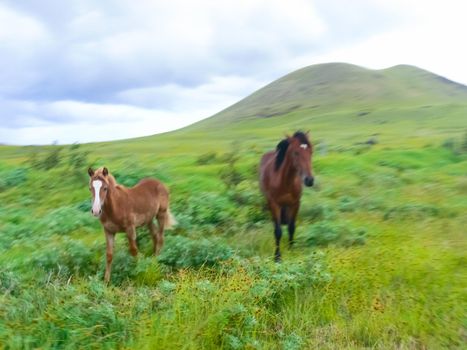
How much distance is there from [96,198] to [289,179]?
13.1ft

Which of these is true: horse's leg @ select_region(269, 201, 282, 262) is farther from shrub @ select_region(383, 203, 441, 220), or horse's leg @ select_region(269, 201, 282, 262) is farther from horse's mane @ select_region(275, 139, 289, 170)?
shrub @ select_region(383, 203, 441, 220)

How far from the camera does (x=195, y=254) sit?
7.60 metres

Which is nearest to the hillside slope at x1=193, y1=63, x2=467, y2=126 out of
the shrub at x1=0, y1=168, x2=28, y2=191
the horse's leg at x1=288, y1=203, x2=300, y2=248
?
the shrub at x1=0, y1=168, x2=28, y2=191

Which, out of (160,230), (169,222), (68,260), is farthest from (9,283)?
(169,222)

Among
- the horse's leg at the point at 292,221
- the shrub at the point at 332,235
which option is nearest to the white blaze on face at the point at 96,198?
the horse's leg at the point at 292,221

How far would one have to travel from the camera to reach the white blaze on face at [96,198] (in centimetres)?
716

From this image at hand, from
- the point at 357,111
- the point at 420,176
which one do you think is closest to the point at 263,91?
the point at 357,111

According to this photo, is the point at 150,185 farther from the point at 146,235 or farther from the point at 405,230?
the point at 405,230

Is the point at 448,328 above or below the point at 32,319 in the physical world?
below

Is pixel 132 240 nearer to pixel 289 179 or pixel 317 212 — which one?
pixel 289 179

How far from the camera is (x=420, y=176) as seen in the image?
664 inches

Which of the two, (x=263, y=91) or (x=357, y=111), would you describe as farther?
(x=263, y=91)

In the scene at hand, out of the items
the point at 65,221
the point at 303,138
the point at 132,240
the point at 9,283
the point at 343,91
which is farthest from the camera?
the point at 343,91

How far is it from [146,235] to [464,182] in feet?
31.8
